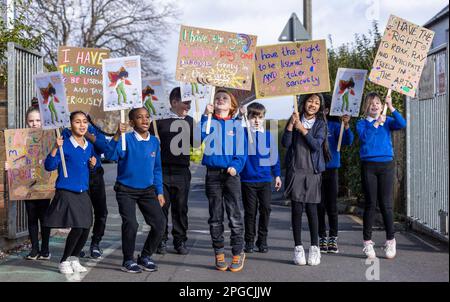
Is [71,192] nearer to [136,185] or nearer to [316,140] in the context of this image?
[136,185]

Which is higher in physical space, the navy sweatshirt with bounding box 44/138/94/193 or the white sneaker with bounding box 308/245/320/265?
the navy sweatshirt with bounding box 44/138/94/193

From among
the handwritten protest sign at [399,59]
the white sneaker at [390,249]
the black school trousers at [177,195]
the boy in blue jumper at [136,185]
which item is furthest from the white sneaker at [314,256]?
the handwritten protest sign at [399,59]

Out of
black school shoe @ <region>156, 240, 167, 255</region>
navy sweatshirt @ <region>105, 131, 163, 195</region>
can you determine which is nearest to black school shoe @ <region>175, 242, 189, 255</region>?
black school shoe @ <region>156, 240, 167, 255</region>

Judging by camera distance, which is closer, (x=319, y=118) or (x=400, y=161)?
(x=319, y=118)

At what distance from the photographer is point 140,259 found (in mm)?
7473

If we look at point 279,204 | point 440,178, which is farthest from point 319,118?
point 279,204

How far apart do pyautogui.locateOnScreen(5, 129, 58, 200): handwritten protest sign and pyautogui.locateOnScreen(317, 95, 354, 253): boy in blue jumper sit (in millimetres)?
3203

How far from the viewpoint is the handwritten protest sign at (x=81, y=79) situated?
27.9ft

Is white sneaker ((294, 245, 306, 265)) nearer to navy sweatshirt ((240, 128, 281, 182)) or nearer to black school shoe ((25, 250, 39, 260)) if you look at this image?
navy sweatshirt ((240, 128, 281, 182))

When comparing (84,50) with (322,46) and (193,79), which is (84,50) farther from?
(322,46)

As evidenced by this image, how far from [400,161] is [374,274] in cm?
472

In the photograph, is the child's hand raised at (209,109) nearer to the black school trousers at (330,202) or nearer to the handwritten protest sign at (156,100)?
the handwritten protest sign at (156,100)

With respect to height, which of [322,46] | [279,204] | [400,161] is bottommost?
[279,204]

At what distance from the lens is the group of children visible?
7230 mm
